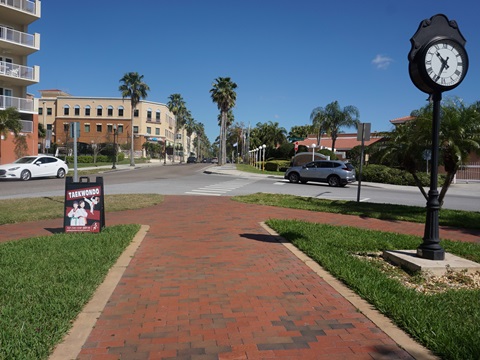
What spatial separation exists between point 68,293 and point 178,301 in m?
1.18

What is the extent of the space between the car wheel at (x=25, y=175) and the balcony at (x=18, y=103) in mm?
13081

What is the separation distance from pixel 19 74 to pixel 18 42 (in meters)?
2.74

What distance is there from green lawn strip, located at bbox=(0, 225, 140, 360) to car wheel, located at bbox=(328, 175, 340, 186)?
19.5 meters

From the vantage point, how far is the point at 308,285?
5113mm

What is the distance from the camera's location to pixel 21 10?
1407 inches

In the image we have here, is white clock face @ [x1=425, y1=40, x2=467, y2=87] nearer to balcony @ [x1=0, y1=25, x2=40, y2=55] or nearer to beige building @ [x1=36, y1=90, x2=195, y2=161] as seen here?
balcony @ [x1=0, y1=25, x2=40, y2=55]

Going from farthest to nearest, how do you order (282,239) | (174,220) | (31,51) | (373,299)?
(31,51) → (174,220) → (282,239) → (373,299)

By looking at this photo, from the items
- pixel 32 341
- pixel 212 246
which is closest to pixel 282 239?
pixel 212 246

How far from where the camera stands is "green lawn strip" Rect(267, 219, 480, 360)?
346 cm

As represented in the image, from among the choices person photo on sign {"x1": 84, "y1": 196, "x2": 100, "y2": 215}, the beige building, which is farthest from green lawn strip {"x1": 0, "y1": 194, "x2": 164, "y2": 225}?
the beige building

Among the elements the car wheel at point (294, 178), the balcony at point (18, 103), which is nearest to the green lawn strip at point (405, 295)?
the car wheel at point (294, 178)

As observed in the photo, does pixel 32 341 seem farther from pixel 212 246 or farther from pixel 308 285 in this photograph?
pixel 212 246

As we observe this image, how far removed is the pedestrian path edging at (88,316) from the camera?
331 centimetres

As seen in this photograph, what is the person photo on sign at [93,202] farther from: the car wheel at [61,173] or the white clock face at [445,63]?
the car wheel at [61,173]
